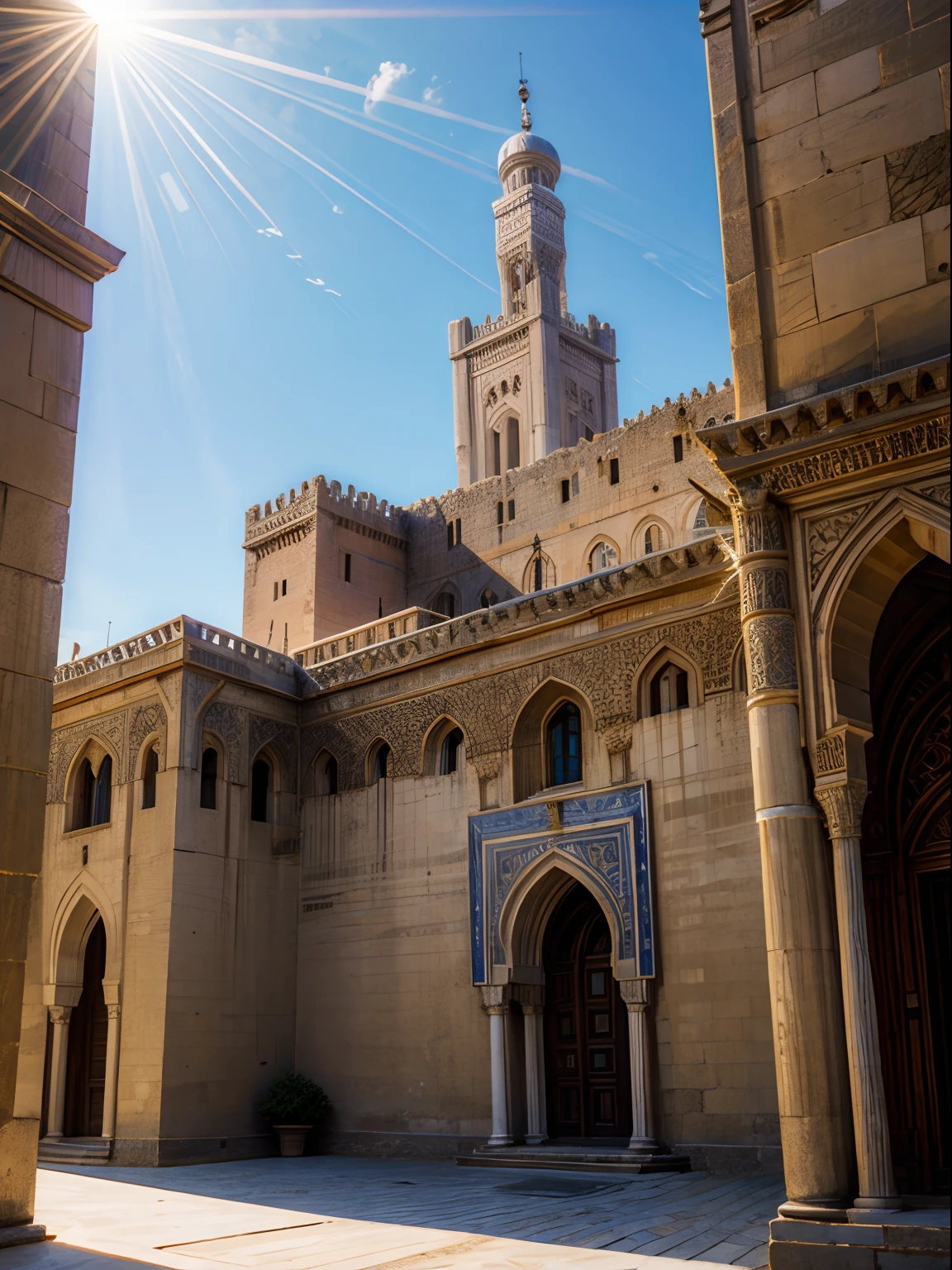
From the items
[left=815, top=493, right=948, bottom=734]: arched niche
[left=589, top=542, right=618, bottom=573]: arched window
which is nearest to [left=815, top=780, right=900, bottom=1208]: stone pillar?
[left=815, top=493, right=948, bottom=734]: arched niche

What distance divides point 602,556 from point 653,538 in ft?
4.67

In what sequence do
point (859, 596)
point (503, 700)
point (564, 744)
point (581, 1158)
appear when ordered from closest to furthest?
point (859, 596)
point (581, 1158)
point (564, 744)
point (503, 700)

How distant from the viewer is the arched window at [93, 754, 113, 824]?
17703 millimetres

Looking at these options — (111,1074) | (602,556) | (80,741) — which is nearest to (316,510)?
(602,556)

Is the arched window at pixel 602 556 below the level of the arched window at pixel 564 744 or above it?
above

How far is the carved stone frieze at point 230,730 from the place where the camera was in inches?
674

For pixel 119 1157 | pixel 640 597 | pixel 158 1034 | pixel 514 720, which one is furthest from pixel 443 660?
pixel 119 1157

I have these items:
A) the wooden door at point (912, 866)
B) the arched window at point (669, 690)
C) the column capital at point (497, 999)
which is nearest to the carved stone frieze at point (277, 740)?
the column capital at point (497, 999)

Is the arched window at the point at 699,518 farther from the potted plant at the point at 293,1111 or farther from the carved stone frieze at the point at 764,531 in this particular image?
the carved stone frieze at the point at 764,531

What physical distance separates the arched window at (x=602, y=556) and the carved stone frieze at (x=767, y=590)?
1611 cm

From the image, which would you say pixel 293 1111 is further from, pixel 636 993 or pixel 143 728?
pixel 143 728

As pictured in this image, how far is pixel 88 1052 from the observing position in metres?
17.3

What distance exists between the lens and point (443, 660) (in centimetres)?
1662

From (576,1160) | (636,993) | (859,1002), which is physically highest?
(636,993)
